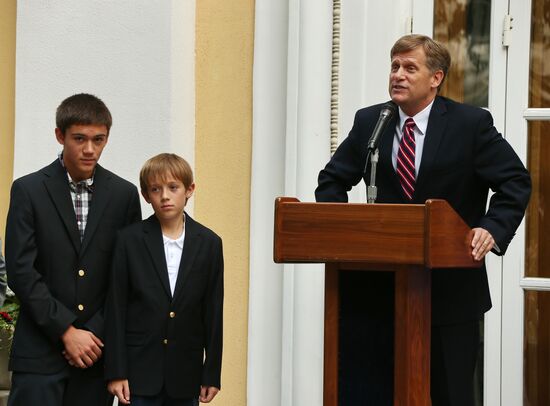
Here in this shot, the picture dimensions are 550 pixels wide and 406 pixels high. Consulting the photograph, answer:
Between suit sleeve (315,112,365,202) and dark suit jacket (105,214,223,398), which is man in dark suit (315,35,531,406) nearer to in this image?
suit sleeve (315,112,365,202)

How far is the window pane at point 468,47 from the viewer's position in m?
5.20

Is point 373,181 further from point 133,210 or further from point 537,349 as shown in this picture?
point 537,349

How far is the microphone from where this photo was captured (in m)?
3.55

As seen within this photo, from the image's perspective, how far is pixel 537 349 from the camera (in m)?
5.12

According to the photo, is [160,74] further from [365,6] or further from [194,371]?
[194,371]

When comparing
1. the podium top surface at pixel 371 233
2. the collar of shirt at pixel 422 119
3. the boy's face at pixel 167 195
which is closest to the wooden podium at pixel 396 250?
the podium top surface at pixel 371 233

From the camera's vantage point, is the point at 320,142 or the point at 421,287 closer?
the point at 421,287

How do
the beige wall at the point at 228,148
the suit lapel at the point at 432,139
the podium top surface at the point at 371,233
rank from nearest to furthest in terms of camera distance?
the podium top surface at the point at 371,233, the suit lapel at the point at 432,139, the beige wall at the point at 228,148

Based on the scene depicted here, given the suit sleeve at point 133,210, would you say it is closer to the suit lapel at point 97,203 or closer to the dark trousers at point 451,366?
the suit lapel at point 97,203

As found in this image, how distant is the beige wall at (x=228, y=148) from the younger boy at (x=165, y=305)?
1110 mm

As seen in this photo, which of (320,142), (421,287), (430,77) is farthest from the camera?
(320,142)

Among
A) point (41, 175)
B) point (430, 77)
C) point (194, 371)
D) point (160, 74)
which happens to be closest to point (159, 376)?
point (194, 371)

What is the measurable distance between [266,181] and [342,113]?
442mm

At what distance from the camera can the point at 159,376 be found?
12.8ft
